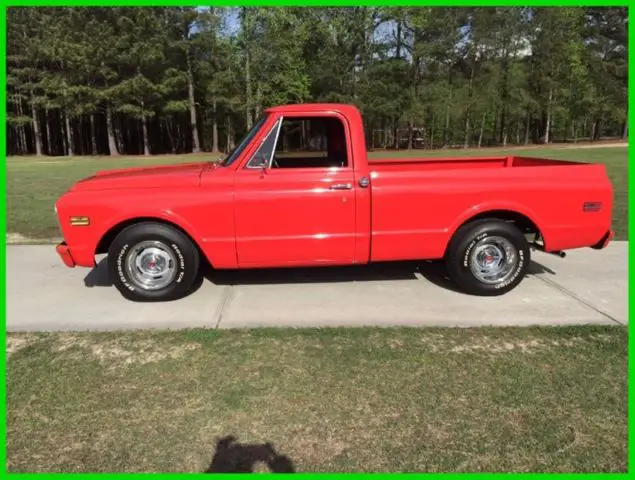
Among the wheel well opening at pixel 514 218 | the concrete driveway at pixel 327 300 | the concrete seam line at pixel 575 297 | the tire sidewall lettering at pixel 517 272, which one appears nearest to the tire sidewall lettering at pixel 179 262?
the concrete driveway at pixel 327 300

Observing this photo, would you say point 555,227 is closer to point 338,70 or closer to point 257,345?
point 257,345

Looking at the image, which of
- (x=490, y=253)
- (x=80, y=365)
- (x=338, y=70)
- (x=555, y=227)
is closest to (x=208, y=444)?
(x=80, y=365)

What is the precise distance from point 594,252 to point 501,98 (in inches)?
1864

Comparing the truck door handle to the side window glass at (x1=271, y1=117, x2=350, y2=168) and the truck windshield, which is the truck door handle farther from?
the truck windshield

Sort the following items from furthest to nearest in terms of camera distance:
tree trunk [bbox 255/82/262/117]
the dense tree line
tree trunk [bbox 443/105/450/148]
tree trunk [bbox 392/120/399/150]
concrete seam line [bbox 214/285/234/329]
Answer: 1. tree trunk [bbox 392/120/399/150]
2. tree trunk [bbox 443/105/450/148]
3. tree trunk [bbox 255/82/262/117]
4. the dense tree line
5. concrete seam line [bbox 214/285/234/329]

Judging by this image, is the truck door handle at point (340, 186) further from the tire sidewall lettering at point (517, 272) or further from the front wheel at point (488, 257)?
the tire sidewall lettering at point (517, 272)

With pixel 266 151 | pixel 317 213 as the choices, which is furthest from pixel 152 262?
pixel 317 213

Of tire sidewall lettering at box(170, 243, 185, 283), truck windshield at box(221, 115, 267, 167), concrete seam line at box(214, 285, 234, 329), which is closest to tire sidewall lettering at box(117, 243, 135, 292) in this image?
tire sidewall lettering at box(170, 243, 185, 283)

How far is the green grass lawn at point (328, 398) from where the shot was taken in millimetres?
2801

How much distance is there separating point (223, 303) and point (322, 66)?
4177 cm

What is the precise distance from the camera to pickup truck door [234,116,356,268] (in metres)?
4.83

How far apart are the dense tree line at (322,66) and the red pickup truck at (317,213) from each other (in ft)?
124

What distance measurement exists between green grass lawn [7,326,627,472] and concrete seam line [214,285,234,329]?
0.33 meters

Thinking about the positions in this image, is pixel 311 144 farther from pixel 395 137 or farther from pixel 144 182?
pixel 395 137
